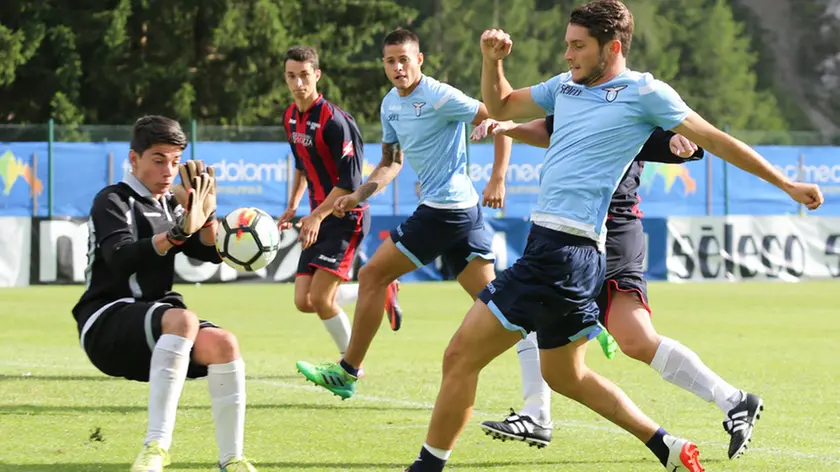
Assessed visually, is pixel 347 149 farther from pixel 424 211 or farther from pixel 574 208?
pixel 574 208

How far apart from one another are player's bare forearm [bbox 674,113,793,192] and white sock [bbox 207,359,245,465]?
6.96 feet

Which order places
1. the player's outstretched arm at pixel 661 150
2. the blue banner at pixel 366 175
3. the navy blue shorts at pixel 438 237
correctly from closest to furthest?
the player's outstretched arm at pixel 661 150, the navy blue shorts at pixel 438 237, the blue banner at pixel 366 175

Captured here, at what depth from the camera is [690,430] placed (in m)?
7.84

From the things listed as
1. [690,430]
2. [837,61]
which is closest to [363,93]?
[690,430]

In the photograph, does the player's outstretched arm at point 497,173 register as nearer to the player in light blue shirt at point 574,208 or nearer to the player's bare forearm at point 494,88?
the player's bare forearm at point 494,88

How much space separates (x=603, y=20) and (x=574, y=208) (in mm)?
779

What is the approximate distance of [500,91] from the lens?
6.32m

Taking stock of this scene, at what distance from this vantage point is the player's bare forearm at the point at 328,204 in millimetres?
9089

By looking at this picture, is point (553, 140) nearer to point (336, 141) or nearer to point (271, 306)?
point (336, 141)

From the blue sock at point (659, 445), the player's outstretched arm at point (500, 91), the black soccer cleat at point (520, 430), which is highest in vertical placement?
the player's outstretched arm at point (500, 91)

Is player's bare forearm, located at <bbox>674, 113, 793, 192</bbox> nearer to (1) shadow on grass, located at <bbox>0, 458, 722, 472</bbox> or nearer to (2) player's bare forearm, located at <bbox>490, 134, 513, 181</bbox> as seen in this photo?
(1) shadow on grass, located at <bbox>0, 458, 722, 472</bbox>

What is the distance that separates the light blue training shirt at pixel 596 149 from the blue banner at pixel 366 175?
18709 millimetres

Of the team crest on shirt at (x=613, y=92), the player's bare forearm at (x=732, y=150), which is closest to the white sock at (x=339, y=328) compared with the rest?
the team crest on shirt at (x=613, y=92)

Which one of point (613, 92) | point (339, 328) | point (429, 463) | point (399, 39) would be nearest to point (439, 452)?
point (429, 463)
